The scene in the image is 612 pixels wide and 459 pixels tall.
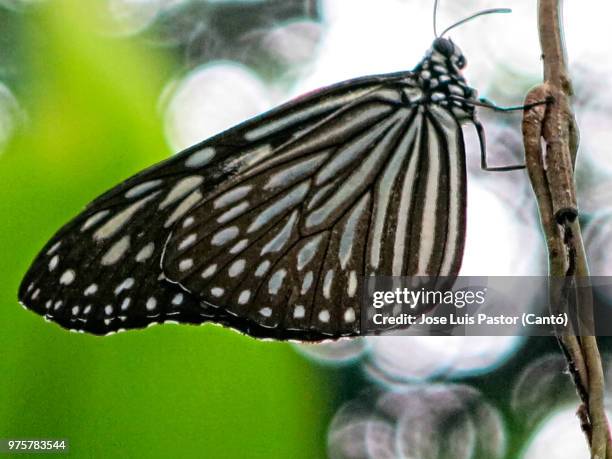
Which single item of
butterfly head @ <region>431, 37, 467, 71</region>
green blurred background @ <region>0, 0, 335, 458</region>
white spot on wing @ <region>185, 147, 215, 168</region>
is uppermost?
butterfly head @ <region>431, 37, 467, 71</region>

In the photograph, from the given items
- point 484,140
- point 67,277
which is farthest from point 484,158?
point 67,277

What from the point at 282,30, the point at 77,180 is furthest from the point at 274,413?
the point at 282,30

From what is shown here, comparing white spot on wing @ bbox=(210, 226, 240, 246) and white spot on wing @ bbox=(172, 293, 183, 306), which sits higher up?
white spot on wing @ bbox=(210, 226, 240, 246)

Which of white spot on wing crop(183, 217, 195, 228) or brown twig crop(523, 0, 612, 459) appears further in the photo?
white spot on wing crop(183, 217, 195, 228)

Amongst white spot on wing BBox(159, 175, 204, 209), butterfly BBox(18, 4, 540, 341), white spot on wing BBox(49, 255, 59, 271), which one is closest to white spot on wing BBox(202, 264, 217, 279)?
butterfly BBox(18, 4, 540, 341)

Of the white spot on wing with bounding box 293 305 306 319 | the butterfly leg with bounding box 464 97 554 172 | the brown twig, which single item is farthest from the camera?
the white spot on wing with bounding box 293 305 306 319

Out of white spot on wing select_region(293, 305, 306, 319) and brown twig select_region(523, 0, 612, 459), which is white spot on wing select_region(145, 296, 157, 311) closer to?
white spot on wing select_region(293, 305, 306, 319)

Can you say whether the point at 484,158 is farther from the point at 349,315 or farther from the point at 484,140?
the point at 349,315

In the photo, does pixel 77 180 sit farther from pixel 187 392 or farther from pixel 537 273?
pixel 537 273
